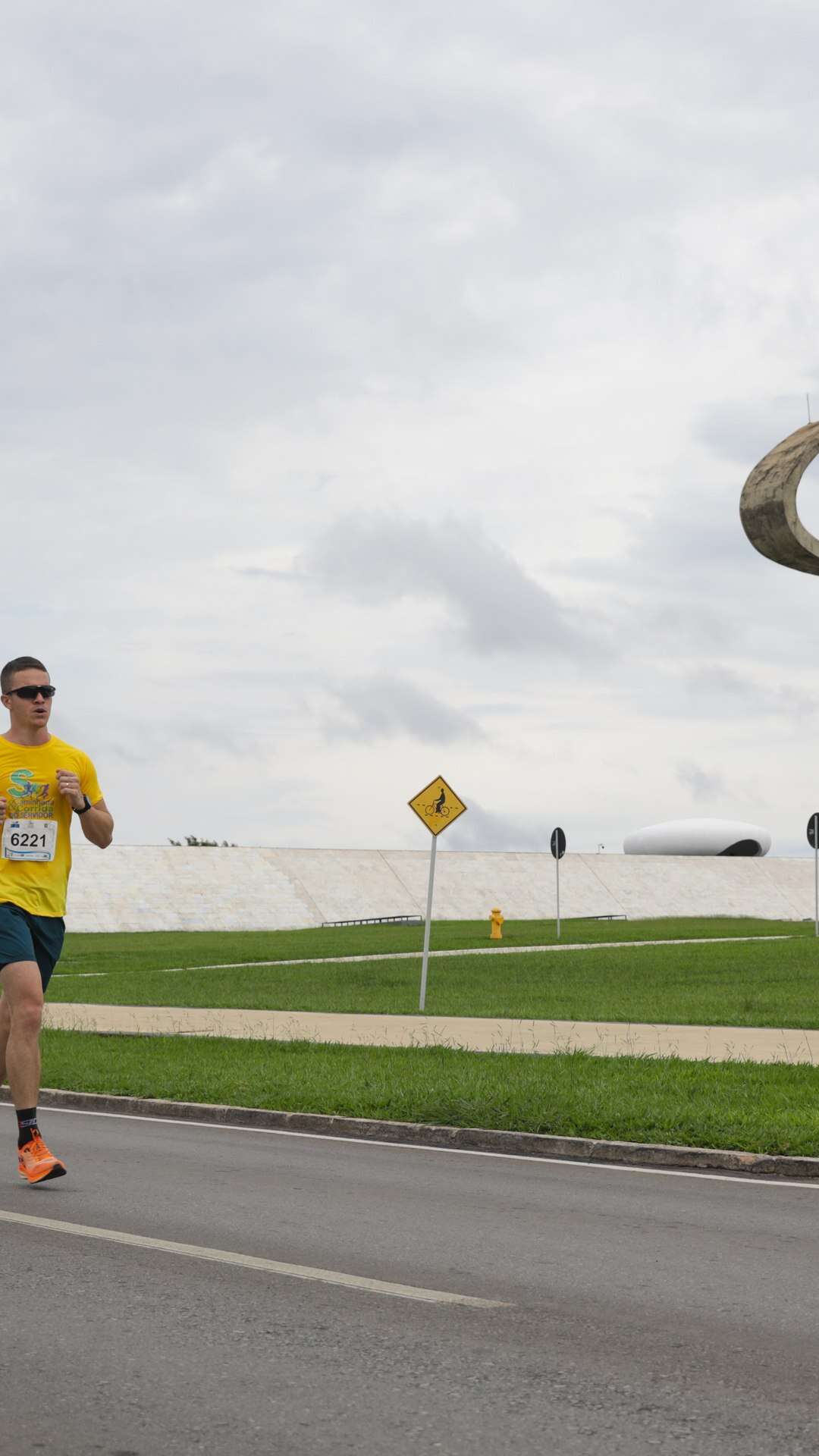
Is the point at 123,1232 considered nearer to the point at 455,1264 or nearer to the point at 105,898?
the point at 455,1264

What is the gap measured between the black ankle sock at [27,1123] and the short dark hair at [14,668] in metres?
2.06

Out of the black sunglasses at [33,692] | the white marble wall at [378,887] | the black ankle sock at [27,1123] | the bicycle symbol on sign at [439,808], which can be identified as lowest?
the black ankle sock at [27,1123]

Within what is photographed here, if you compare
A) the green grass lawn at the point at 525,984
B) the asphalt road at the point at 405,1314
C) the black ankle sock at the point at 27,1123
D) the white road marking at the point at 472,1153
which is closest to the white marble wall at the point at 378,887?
the green grass lawn at the point at 525,984

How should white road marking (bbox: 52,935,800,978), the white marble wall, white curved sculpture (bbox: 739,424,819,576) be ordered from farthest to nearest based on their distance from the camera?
the white marble wall → white road marking (bbox: 52,935,800,978) → white curved sculpture (bbox: 739,424,819,576)

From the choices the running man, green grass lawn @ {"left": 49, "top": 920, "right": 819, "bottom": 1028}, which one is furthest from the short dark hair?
green grass lawn @ {"left": 49, "top": 920, "right": 819, "bottom": 1028}

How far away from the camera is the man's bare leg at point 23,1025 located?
7.61 metres

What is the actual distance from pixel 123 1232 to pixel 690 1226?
8.30ft

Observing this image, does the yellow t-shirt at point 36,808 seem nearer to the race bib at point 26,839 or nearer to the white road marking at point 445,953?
the race bib at point 26,839

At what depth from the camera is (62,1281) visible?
5.92 m

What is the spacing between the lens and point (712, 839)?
87.8m

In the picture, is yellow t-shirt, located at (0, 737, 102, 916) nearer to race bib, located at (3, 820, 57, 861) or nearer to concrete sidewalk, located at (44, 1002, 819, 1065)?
race bib, located at (3, 820, 57, 861)

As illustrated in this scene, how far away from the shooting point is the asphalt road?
426 centimetres

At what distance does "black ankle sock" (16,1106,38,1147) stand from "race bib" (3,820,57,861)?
1256mm

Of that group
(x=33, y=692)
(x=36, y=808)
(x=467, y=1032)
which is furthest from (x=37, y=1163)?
(x=467, y=1032)
